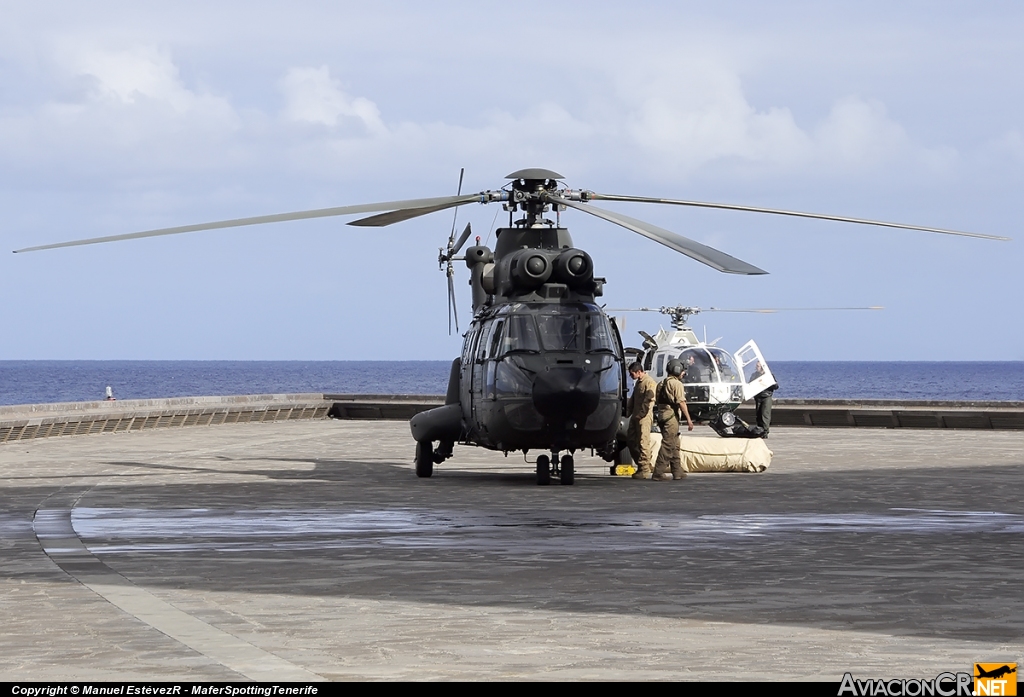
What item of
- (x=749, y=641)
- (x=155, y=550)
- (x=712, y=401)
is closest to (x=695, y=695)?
(x=749, y=641)

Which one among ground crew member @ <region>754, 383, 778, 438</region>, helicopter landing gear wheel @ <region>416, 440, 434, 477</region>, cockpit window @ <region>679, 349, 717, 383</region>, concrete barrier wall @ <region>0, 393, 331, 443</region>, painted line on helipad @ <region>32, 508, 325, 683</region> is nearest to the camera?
painted line on helipad @ <region>32, 508, 325, 683</region>

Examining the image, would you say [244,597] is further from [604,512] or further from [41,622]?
[604,512]

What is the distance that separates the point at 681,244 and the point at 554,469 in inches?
178

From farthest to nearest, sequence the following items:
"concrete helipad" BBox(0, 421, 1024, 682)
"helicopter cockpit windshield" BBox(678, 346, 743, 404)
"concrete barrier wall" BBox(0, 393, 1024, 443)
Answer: "helicopter cockpit windshield" BBox(678, 346, 743, 404) < "concrete barrier wall" BBox(0, 393, 1024, 443) < "concrete helipad" BBox(0, 421, 1024, 682)

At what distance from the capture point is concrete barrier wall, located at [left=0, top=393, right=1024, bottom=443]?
1254 inches

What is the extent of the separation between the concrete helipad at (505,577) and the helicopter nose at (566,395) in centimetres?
99

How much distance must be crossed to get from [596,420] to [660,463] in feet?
7.05

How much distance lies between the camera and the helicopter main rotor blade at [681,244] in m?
15.3

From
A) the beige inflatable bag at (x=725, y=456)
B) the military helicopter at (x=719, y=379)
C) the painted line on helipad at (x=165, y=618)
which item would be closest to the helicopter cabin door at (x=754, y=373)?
the military helicopter at (x=719, y=379)

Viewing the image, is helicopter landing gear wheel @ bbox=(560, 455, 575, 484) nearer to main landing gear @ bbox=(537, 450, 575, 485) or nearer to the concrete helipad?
main landing gear @ bbox=(537, 450, 575, 485)

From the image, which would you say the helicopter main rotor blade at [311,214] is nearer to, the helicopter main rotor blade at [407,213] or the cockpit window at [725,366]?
the helicopter main rotor blade at [407,213]

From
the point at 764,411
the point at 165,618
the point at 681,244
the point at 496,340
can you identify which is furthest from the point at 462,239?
the point at 165,618

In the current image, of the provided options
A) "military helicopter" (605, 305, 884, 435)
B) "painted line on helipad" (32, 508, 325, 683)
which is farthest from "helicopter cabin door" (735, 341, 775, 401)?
"painted line on helipad" (32, 508, 325, 683)

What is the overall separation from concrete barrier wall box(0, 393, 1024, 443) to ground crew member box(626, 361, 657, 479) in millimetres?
14660
